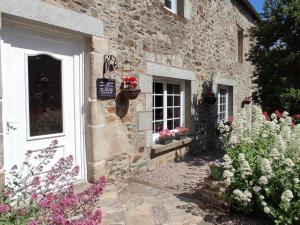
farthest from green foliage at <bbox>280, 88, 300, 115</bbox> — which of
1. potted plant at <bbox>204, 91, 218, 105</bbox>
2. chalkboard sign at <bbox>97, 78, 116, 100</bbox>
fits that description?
chalkboard sign at <bbox>97, 78, 116, 100</bbox>

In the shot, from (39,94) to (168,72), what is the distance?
9.73 ft

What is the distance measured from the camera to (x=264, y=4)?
7023 mm

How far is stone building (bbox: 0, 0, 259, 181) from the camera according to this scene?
3.45m

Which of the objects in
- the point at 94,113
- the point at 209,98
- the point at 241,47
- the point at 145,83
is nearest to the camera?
the point at 94,113

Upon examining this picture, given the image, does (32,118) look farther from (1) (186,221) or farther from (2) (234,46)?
(2) (234,46)

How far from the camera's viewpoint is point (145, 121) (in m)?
5.36

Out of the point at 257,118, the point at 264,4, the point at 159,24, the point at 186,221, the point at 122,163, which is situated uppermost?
the point at 264,4

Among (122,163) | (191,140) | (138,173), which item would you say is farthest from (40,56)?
(191,140)

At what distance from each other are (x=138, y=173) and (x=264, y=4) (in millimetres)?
5122

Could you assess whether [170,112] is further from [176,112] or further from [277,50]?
[277,50]

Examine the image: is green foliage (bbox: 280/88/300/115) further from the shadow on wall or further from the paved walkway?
the paved walkway

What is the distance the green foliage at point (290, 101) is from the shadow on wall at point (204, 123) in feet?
5.95

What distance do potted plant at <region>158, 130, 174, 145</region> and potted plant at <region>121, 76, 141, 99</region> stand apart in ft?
5.10

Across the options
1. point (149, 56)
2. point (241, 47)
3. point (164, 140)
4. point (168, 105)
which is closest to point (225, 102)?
point (241, 47)
